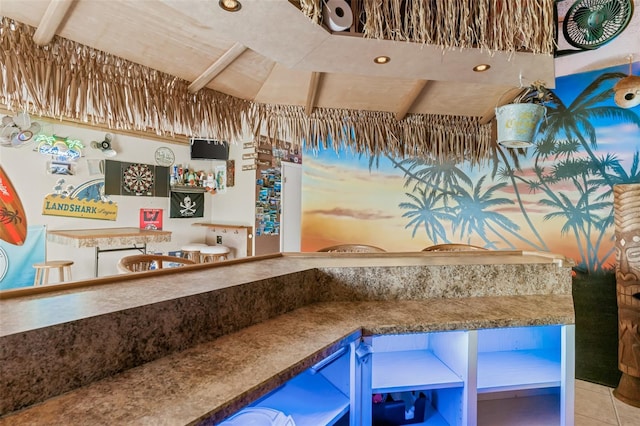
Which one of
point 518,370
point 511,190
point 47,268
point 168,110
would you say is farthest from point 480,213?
point 47,268

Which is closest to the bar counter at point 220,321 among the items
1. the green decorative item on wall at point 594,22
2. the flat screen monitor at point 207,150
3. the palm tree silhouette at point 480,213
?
the palm tree silhouette at point 480,213

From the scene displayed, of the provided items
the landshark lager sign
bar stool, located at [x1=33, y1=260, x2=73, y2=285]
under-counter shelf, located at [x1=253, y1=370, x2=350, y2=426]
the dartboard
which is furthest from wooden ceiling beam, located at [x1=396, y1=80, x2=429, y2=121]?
the landshark lager sign

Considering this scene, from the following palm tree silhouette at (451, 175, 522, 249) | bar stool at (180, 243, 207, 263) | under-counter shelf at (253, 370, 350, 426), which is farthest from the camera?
bar stool at (180, 243, 207, 263)

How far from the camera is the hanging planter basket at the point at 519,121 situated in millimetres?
1665

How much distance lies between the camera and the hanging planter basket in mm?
1665

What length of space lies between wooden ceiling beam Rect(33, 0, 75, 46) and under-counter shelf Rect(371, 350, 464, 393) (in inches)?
74.5

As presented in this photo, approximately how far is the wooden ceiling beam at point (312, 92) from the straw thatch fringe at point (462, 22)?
0.62 m

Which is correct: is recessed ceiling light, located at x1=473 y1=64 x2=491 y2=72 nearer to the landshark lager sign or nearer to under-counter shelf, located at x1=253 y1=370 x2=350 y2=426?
under-counter shelf, located at x1=253 y1=370 x2=350 y2=426

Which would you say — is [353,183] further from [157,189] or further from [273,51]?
[157,189]

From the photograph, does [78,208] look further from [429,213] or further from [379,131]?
[429,213]

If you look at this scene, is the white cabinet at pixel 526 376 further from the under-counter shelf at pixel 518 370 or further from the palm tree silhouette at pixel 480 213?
the palm tree silhouette at pixel 480 213

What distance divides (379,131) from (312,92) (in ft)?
2.20

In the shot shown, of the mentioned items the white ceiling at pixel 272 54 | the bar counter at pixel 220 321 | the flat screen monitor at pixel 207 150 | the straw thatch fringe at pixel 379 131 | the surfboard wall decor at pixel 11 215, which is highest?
the flat screen monitor at pixel 207 150

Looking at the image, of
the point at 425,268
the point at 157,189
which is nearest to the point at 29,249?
the point at 157,189
